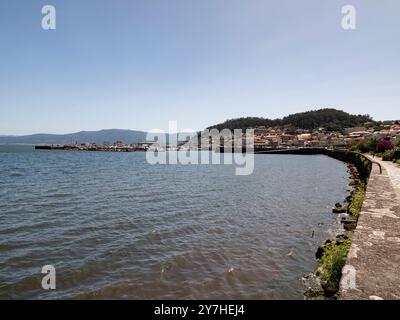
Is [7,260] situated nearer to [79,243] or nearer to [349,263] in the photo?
[79,243]

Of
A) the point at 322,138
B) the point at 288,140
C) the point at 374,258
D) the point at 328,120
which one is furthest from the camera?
the point at 328,120

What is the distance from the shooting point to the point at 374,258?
6070mm

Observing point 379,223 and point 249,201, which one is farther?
point 249,201

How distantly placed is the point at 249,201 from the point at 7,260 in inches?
534

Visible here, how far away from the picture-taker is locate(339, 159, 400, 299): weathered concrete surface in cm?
487

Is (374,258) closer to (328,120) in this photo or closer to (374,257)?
A: (374,257)

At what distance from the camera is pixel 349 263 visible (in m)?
5.91

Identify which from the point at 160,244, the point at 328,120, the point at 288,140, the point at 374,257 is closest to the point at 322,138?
the point at 288,140

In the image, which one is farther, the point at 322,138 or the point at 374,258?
the point at 322,138

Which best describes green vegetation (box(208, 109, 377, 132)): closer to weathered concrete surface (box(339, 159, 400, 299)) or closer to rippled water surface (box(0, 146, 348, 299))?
rippled water surface (box(0, 146, 348, 299))
